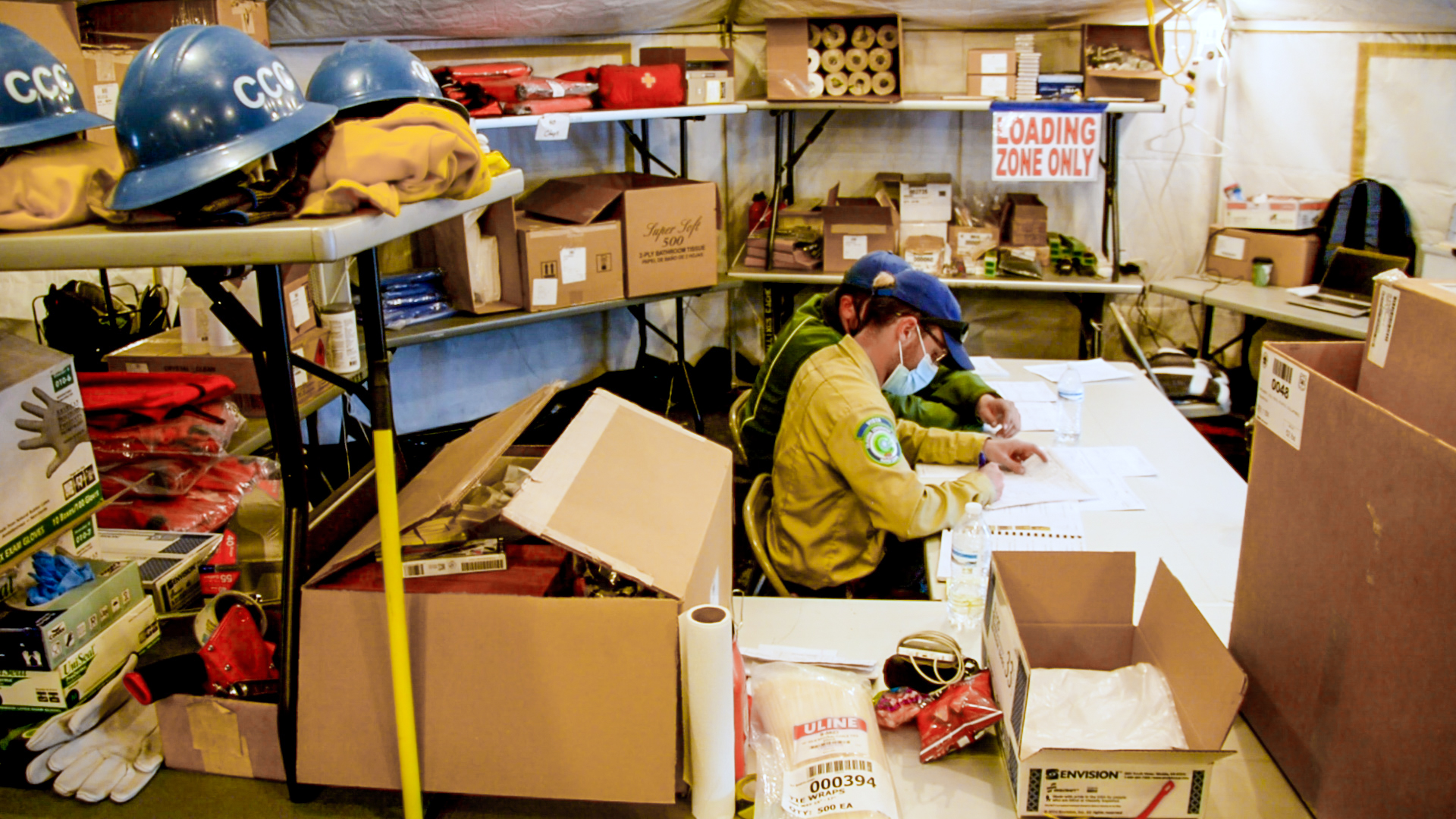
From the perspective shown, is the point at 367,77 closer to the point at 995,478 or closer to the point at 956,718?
the point at 956,718

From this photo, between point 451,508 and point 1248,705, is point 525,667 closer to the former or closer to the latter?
point 451,508

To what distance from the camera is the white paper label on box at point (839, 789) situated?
1.09m

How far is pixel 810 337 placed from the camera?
2.50m

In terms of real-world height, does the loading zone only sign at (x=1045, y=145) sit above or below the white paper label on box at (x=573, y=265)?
above

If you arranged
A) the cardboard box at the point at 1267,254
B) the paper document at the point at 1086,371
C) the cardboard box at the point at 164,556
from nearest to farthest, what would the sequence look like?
1. the cardboard box at the point at 164,556
2. the paper document at the point at 1086,371
3. the cardboard box at the point at 1267,254

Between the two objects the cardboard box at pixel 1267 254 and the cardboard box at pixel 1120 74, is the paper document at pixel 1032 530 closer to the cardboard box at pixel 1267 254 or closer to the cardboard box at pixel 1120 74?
the cardboard box at pixel 1120 74

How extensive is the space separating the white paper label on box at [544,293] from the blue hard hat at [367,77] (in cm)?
243

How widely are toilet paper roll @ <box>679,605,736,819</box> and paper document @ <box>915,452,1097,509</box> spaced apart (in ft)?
3.66

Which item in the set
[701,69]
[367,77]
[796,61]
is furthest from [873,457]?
[796,61]

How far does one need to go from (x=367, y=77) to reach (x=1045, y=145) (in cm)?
347

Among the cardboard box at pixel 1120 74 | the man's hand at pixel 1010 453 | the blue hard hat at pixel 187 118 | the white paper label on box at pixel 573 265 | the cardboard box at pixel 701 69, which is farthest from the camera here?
the cardboard box at pixel 1120 74

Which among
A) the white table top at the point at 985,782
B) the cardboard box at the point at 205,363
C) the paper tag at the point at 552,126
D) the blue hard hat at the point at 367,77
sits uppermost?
the paper tag at the point at 552,126

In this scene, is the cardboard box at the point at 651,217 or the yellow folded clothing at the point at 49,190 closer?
the yellow folded clothing at the point at 49,190

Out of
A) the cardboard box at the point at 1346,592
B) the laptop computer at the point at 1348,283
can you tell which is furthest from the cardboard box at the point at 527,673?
the laptop computer at the point at 1348,283
